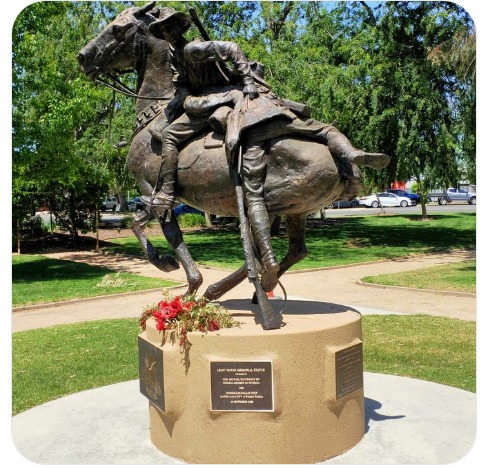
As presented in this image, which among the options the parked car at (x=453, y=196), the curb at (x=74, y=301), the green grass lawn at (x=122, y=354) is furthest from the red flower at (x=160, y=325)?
the parked car at (x=453, y=196)

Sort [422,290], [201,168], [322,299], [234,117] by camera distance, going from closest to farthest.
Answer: [234,117] → [201,168] → [322,299] → [422,290]

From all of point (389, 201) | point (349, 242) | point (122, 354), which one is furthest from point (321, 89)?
point (389, 201)

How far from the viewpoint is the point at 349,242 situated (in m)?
25.7

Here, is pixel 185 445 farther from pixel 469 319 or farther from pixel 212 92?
pixel 469 319

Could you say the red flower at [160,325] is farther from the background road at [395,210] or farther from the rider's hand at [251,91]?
the background road at [395,210]

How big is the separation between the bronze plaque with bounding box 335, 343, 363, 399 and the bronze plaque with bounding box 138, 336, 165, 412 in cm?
162

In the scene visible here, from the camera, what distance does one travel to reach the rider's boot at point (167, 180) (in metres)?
6.10

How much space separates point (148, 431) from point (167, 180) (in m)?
2.61

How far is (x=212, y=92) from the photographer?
6.20m

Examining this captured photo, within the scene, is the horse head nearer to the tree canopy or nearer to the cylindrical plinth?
the cylindrical plinth

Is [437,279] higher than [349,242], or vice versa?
[349,242]

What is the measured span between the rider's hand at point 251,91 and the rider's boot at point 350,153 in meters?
0.77

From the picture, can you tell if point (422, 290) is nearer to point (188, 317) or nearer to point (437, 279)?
point (437, 279)

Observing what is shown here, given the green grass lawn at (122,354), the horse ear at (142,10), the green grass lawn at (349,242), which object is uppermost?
the horse ear at (142,10)
